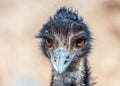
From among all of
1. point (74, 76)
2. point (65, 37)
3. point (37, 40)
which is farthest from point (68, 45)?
point (37, 40)

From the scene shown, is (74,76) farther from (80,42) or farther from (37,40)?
(37,40)

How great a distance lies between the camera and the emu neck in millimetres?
4535

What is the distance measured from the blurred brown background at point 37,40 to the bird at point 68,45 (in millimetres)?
2350

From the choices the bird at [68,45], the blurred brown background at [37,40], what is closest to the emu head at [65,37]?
the bird at [68,45]

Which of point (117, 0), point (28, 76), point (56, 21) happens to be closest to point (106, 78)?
point (28, 76)

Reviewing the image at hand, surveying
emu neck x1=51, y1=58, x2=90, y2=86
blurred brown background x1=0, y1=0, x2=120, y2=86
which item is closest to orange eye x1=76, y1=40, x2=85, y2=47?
emu neck x1=51, y1=58, x2=90, y2=86

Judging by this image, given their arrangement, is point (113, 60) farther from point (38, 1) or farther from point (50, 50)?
point (50, 50)

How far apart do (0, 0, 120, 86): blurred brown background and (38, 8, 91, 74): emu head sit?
7.66ft

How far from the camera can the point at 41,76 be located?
295 inches

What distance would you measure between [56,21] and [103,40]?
140 inches

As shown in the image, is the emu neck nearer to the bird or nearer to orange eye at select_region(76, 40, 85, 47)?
the bird

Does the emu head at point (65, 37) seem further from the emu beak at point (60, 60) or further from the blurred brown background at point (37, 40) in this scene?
the blurred brown background at point (37, 40)

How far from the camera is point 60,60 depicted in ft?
14.4

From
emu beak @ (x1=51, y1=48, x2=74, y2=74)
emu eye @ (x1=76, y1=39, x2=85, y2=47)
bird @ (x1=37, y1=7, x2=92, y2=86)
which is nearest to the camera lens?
emu beak @ (x1=51, y1=48, x2=74, y2=74)
